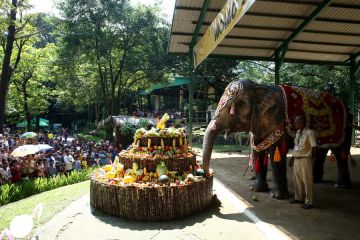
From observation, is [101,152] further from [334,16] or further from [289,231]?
[289,231]

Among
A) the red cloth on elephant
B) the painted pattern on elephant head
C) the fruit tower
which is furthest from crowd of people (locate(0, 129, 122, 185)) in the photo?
the red cloth on elephant

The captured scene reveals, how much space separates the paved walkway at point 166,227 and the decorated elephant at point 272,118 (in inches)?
42.1

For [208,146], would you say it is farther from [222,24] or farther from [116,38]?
[116,38]

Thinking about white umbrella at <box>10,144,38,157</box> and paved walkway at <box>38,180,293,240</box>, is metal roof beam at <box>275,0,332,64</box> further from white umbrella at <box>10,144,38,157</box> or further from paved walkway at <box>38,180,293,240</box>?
white umbrella at <box>10,144,38,157</box>

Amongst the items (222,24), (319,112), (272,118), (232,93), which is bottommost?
(272,118)

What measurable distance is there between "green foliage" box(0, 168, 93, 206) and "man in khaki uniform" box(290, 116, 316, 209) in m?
6.67

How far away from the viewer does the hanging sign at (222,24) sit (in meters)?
5.70

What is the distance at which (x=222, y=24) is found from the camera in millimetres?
7250

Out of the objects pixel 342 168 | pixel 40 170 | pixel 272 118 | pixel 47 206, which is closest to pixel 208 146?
pixel 272 118

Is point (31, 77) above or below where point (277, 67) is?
above

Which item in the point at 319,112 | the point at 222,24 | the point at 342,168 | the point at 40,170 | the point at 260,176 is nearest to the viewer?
the point at 319,112

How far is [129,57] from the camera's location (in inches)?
945

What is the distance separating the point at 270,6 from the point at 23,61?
21.5 m

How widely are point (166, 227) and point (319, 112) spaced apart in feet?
13.0
